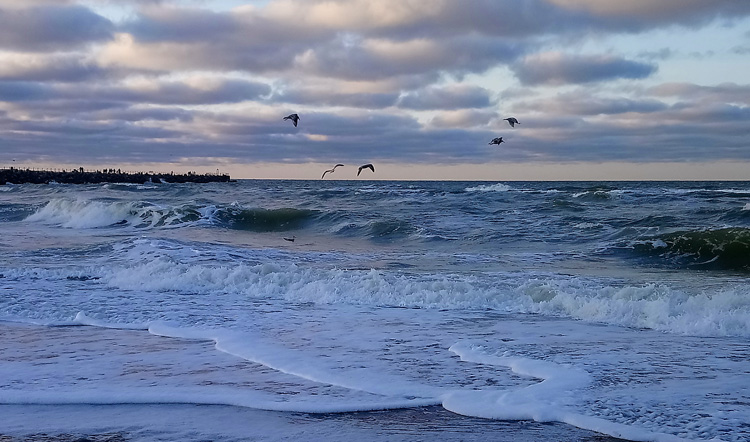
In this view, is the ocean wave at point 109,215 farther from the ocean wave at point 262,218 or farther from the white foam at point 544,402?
the white foam at point 544,402

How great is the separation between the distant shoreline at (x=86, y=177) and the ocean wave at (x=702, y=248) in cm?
6510

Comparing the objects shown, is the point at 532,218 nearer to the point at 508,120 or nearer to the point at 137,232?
the point at 508,120

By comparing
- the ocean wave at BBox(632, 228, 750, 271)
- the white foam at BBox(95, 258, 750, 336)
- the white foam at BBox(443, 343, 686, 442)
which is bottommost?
the white foam at BBox(443, 343, 686, 442)

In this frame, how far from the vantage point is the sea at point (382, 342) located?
4961 mm

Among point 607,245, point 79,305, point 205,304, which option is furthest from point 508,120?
point 79,305

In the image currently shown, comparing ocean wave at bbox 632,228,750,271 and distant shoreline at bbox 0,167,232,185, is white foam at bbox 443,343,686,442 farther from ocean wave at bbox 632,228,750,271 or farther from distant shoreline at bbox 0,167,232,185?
distant shoreline at bbox 0,167,232,185

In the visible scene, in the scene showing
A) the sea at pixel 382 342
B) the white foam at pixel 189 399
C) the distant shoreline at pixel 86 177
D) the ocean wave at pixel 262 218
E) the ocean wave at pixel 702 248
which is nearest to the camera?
the sea at pixel 382 342

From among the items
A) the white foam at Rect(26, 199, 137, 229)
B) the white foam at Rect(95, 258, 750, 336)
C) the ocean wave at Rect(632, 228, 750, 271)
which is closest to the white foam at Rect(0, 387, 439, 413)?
the white foam at Rect(95, 258, 750, 336)

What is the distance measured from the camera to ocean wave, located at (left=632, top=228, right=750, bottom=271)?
15.1 metres

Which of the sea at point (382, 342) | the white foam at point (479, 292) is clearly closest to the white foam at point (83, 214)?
the sea at point (382, 342)

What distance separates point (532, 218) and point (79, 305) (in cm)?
1663

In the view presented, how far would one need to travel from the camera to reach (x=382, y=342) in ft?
24.7

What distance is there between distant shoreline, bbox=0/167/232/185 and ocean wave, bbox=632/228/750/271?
6510cm

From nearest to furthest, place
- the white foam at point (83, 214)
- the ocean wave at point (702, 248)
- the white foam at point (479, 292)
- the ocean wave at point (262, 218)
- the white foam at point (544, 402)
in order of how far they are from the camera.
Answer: the white foam at point (544, 402) → the white foam at point (479, 292) → the ocean wave at point (702, 248) → the ocean wave at point (262, 218) → the white foam at point (83, 214)
